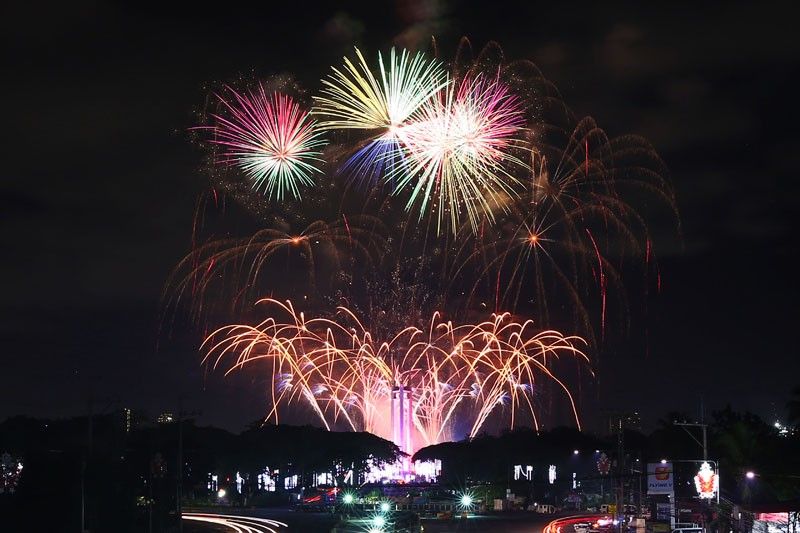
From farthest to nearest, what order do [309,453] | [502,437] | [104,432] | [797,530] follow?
1. [502,437]
2. [309,453]
3. [104,432]
4. [797,530]

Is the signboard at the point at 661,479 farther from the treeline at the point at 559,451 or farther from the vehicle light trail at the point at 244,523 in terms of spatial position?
the treeline at the point at 559,451

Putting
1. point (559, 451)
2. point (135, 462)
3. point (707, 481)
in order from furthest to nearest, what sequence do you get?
1. point (559, 451)
2. point (135, 462)
3. point (707, 481)

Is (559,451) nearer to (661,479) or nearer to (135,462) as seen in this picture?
(135,462)

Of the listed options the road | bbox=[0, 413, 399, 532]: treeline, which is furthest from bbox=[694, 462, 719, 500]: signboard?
bbox=[0, 413, 399, 532]: treeline

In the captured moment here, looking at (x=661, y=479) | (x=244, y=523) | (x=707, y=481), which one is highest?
(x=661, y=479)

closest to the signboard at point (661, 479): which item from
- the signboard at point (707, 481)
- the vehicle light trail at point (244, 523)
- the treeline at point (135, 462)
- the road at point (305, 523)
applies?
the signboard at point (707, 481)

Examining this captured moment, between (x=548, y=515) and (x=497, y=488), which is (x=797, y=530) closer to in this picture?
(x=548, y=515)

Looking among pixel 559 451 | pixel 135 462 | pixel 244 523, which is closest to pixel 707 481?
pixel 244 523

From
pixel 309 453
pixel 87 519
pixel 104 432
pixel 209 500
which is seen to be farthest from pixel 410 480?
pixel 87 519
